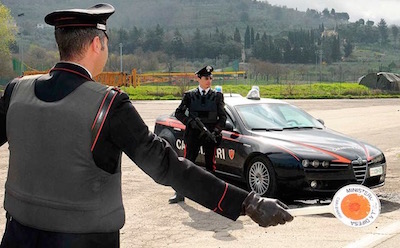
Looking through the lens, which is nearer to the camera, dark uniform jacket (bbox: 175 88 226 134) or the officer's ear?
the officer's ear

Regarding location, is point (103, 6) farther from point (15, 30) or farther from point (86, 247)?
point (15, 30)

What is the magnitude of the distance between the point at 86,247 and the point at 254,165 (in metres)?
5.98

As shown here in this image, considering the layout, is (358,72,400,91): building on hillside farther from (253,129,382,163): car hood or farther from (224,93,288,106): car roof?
(253,129,382,163): car hood

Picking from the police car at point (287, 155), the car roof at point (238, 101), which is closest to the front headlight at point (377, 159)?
the police car at point (287, 155)

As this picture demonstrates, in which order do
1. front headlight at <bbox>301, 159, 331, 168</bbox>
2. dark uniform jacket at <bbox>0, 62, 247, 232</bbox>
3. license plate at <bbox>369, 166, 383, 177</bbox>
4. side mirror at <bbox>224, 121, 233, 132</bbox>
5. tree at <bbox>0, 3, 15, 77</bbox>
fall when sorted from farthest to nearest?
tree at <bbox>0, 3, 15, 77</bbox>
side mirror at <bbox>224, 121, 233, 132</bbox>
license plate at <bbox>369, 166, 383, 177</bbox>
front headlight at <bbox>301, 159, 331, 168</bbox>
dark uniform jacket at <bbox>0, 62, 247, 232</bbox>

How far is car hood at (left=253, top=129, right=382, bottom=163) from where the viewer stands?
7.84 meters

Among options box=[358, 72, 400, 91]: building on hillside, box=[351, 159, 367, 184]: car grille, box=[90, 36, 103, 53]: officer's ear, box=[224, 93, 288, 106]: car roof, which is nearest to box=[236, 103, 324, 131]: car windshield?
box=[224, 93, 288, 106]: car roof

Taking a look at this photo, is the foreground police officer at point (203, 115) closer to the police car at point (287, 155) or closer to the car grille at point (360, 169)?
the police car at point (287, 155)

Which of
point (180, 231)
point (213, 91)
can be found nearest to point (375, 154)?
point (213, 91)

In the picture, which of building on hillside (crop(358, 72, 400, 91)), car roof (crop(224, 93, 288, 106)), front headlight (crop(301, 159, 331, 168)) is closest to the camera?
front headlight (crop(301, 159, 331, 168))

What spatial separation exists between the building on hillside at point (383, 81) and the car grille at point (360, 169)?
170 ft

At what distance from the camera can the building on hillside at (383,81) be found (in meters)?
57.3

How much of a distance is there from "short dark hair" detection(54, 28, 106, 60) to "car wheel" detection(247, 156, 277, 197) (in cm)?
565

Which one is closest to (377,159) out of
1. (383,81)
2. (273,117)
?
(273,117)
